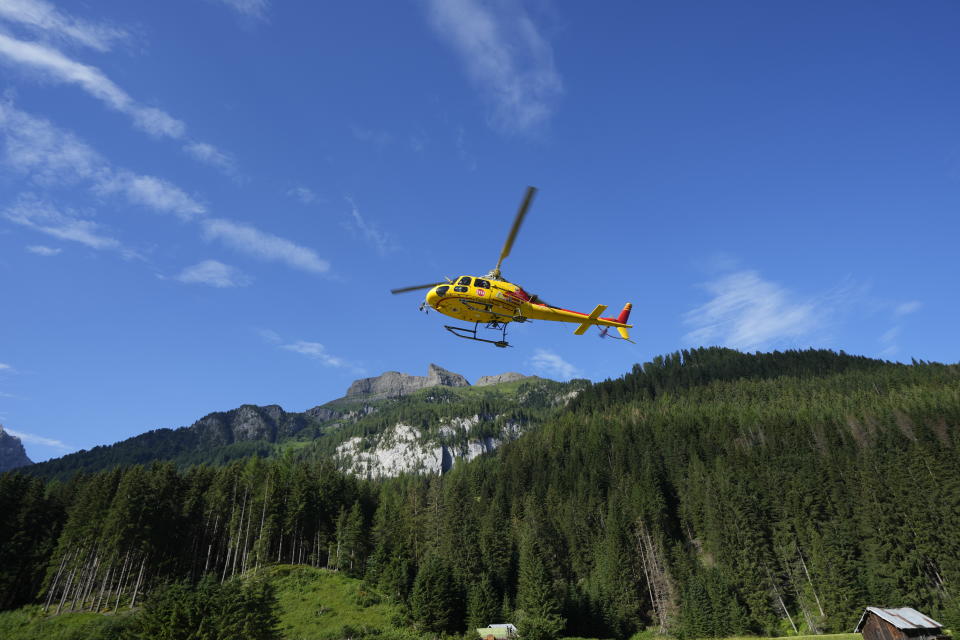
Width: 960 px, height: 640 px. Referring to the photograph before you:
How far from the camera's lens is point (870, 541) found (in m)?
56.4

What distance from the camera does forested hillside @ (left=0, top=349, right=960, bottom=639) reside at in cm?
5322

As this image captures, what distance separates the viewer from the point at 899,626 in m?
37.7

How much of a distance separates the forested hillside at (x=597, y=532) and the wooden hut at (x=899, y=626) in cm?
718

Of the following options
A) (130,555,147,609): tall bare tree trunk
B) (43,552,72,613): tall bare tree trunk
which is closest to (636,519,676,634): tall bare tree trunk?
(130,555,147,609): tall bare tree trunk

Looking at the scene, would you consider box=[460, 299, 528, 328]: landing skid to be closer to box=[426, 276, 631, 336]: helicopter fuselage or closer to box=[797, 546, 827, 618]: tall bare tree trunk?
box=[426, 276, 631, 336]: helicopter fuselage

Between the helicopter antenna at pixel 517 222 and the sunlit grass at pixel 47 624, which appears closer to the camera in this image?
Result: the helicopter antenna at pixel 517 222

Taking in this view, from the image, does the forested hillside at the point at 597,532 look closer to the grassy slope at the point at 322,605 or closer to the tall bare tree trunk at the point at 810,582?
the tall bare tree trunk at the point at 810,582

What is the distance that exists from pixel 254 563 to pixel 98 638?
107ft

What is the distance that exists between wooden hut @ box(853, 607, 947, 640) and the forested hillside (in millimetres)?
7180

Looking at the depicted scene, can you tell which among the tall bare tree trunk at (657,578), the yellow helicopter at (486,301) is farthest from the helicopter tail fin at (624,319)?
the tall bare tree trunk at (657,578)

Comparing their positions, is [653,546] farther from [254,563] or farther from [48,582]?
[48,582]

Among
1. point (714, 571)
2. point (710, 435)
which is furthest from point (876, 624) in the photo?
point (710, 435)

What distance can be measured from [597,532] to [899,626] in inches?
1650

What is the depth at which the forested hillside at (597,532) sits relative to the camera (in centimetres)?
5322
